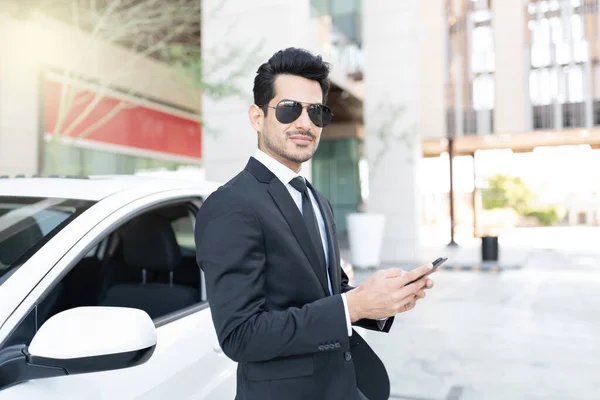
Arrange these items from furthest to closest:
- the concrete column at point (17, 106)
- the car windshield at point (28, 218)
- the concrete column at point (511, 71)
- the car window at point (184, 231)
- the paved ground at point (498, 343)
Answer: the concrete column at point (511, 71) < the concrete column at point (17, 106) < the paved ground at point (498, 343) < the car window at point (184, 231) < the car windshield at point (28, 218)

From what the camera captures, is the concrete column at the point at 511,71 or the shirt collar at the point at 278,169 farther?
the concrete column at the point at 511,71

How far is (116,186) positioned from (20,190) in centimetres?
40

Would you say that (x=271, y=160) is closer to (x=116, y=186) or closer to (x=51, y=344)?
(x=51, y=344)

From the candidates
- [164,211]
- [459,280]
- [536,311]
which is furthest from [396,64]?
[164,211]

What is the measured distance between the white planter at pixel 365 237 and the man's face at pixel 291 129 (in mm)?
11053

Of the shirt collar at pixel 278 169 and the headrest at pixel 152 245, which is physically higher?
the shirt collar at pixel 278 169

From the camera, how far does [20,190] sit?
221 centimetres

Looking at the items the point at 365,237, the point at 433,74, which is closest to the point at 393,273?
the point at 365,237

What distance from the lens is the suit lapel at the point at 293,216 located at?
4.55 feet

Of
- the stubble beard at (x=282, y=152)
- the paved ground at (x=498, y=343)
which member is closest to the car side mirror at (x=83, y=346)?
the stubble beard at (x=282, y=152)

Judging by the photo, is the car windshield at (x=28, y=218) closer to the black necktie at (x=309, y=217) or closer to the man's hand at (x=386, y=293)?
the black necktie at (x=309, y=217)

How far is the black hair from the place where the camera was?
1.48 m

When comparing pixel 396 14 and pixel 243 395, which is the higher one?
pixel 396 14

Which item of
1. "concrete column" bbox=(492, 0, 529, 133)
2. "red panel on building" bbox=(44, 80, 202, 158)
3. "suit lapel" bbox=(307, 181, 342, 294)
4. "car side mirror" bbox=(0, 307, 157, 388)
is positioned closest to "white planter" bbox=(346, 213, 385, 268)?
"red panel on building" bbox=(44, 80, 202, 158)
